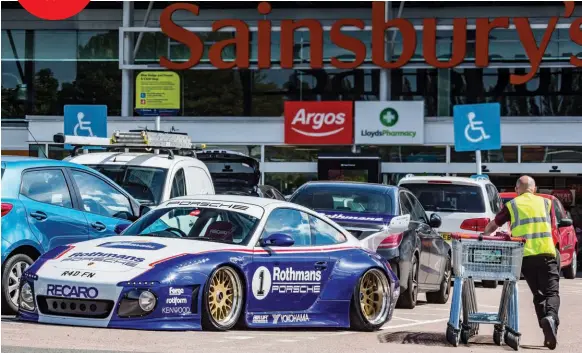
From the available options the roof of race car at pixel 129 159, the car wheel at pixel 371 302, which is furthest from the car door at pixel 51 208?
the roof of race car at pixel 129 159

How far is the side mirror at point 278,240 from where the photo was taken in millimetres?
11977

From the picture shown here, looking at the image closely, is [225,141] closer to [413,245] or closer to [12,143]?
[12,143]

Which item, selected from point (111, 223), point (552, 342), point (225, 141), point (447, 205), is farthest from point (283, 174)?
point (552, 342)

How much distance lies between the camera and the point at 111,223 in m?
14.0

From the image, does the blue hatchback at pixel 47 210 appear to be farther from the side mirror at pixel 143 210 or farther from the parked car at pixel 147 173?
the parked car at pixel 147 173

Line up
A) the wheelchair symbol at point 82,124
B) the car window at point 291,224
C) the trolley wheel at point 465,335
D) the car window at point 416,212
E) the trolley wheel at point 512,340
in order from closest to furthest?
the trolley wheel at point 512,340
the trolley wheel at point 465,335
the car window at point 291,224
the car window at point 416,212
the wheelchair symbol at point 82,124

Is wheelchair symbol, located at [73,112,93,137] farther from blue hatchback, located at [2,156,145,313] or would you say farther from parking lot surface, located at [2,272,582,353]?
parking lot surface, located at [2,272,582,353]

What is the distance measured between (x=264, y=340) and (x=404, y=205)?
5.79 m

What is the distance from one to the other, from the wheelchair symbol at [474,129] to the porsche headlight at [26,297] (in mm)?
18755

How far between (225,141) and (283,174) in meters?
1.88

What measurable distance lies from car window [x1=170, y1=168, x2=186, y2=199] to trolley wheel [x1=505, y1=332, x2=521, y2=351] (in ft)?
21.7

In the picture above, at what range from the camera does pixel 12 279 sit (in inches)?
487

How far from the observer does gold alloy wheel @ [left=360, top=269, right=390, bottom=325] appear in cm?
1286

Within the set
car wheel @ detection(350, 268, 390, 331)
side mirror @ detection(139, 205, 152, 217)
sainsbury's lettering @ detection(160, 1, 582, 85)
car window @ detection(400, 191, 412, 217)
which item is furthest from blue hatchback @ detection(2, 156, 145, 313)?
sainsbury's lettering @ detection(160, 1, 582, 85)
